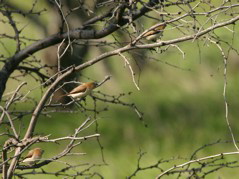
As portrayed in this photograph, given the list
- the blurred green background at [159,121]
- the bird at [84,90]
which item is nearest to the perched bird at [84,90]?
the bird at [84,90]

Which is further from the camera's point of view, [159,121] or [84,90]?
[159,121]

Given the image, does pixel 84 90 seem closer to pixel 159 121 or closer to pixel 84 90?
pixel 84 90

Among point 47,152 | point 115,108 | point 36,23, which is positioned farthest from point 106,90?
point 47,152

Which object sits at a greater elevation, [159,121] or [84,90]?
[159,121]

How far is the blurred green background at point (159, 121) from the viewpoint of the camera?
485 inches

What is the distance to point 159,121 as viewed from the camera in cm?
1400

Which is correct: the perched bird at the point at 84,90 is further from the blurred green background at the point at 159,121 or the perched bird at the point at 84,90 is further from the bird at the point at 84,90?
the blurred green background at the point at 159,121

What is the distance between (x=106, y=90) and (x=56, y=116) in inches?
66.4

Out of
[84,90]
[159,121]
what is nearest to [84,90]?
[84,90]

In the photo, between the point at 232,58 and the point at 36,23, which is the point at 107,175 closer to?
the point at 36,23

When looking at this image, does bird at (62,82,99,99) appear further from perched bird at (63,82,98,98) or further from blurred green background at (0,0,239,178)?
blurred green background at (0,0,239,178)

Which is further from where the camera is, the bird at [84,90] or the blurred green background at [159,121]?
the blurred green background at [159,121]

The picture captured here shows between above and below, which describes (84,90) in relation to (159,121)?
below

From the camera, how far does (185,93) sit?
51.5 ft
